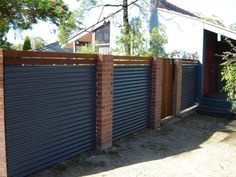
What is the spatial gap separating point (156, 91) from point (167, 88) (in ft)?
4.47

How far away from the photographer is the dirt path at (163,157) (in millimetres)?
6121

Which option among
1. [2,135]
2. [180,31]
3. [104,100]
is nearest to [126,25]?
[180,31]

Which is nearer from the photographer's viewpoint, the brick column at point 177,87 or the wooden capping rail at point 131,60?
the wooden capping rail at point 131,60

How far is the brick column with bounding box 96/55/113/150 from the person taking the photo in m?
7.01

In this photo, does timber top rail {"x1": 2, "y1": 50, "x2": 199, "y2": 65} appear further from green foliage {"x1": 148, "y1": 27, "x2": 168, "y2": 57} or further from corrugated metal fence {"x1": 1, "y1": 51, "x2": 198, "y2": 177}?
green foliage {"x1": 148, "y1": 27, "x2": 168, "y2": 57}

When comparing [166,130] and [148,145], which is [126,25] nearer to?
[166,130]

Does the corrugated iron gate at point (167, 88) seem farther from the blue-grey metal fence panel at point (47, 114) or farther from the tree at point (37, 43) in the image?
the tree at point (37, 43)

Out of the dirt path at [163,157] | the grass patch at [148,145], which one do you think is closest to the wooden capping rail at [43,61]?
the dirt path at [163,157]

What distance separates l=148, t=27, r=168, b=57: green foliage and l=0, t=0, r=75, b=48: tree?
3656 mm

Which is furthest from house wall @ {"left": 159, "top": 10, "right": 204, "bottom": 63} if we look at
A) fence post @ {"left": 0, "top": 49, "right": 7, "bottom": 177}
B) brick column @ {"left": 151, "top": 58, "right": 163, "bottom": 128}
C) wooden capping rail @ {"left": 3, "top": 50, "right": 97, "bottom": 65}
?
fence post @ {"left": 0, "top": 49, "right": 7, "bottom": 177}

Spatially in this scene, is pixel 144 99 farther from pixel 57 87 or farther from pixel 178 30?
pixel 178 30

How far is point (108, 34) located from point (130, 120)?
8501 millimetres

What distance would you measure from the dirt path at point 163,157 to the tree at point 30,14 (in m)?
7.97

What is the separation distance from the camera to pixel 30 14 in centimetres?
1581
